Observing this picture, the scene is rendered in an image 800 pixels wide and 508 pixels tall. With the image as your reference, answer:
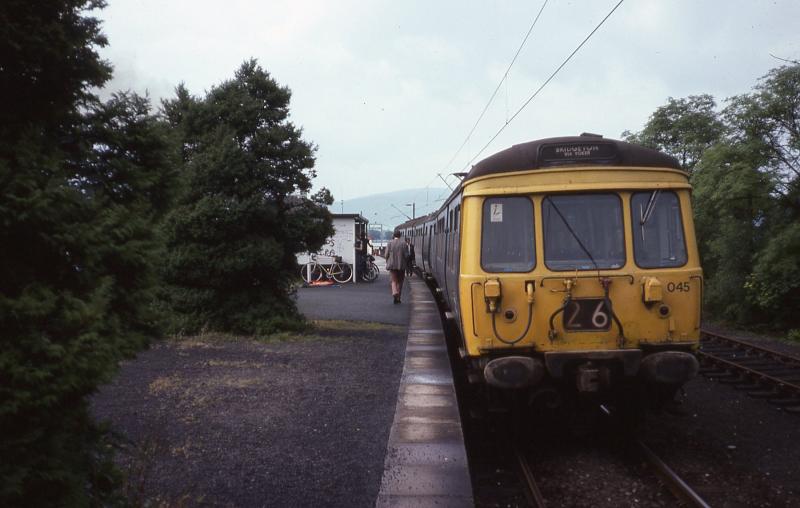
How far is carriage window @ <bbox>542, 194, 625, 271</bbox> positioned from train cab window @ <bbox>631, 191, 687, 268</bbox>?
157 mm

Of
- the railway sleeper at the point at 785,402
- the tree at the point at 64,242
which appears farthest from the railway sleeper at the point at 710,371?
the tree at the point at 64,242

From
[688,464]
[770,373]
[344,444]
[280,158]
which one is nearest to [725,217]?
[770,373]

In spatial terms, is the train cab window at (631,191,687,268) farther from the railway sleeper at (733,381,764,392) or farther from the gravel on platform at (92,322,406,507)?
the railway sleeper at (733,381,764,392)

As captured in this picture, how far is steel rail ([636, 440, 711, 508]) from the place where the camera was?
4.86 meters

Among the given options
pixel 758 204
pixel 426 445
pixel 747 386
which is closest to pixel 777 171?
pixel 758 204

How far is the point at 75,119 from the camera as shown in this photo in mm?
3246

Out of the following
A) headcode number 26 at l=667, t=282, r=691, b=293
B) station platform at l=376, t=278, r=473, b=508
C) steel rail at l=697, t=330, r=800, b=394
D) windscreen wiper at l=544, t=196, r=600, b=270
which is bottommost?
station platform at l=376, t=278, r=473, b=508

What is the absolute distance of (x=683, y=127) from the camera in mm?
23922

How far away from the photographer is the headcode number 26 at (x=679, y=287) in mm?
6004

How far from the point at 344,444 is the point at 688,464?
305 centimetres

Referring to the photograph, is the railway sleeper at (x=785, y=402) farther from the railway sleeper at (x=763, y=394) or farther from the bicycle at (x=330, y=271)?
the bicycle at (x=330, y=271)

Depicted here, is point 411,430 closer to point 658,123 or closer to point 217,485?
point 217,485

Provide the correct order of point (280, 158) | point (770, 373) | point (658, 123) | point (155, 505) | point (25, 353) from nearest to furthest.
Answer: point (25, 353)
point (155, 505)
point (770, 373)
point (280, 158)
point (658, 123)

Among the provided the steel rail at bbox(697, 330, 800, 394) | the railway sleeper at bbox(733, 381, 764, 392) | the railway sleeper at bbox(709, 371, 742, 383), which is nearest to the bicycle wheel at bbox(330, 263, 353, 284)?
the steel rail at bbox(697, 330, 800, 394)
